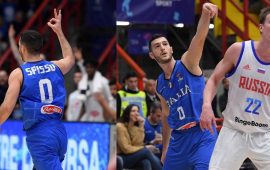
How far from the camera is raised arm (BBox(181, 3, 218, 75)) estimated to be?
5.80 meters

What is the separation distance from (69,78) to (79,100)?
0.87m

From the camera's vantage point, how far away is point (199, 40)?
6059 mm

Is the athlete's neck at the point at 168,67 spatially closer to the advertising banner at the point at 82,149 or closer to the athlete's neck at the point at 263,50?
the athlete's neck at the point at 263,50

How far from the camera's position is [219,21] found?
8070 millimetres

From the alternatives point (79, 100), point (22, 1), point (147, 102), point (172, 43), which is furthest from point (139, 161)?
point (22, 1)

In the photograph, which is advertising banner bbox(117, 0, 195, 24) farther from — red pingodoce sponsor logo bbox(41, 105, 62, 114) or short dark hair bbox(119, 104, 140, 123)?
red pingodoce sponsor logo bbox(41, 105, 62, 114)

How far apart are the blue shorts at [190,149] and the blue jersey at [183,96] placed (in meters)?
0.11

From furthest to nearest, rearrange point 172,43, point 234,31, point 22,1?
point 22,1 < point 234,31 < point 172,43

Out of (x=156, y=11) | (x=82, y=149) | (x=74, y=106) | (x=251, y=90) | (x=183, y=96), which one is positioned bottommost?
(x=82, y=149)

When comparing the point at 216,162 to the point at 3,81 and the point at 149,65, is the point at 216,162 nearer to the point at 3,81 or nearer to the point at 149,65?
the point at 149,65

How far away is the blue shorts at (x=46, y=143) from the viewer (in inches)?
257

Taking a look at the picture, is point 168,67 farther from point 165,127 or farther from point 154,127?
point 154,127

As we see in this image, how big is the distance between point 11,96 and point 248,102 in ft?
7.38

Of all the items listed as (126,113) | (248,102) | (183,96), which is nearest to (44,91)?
(183,96)
